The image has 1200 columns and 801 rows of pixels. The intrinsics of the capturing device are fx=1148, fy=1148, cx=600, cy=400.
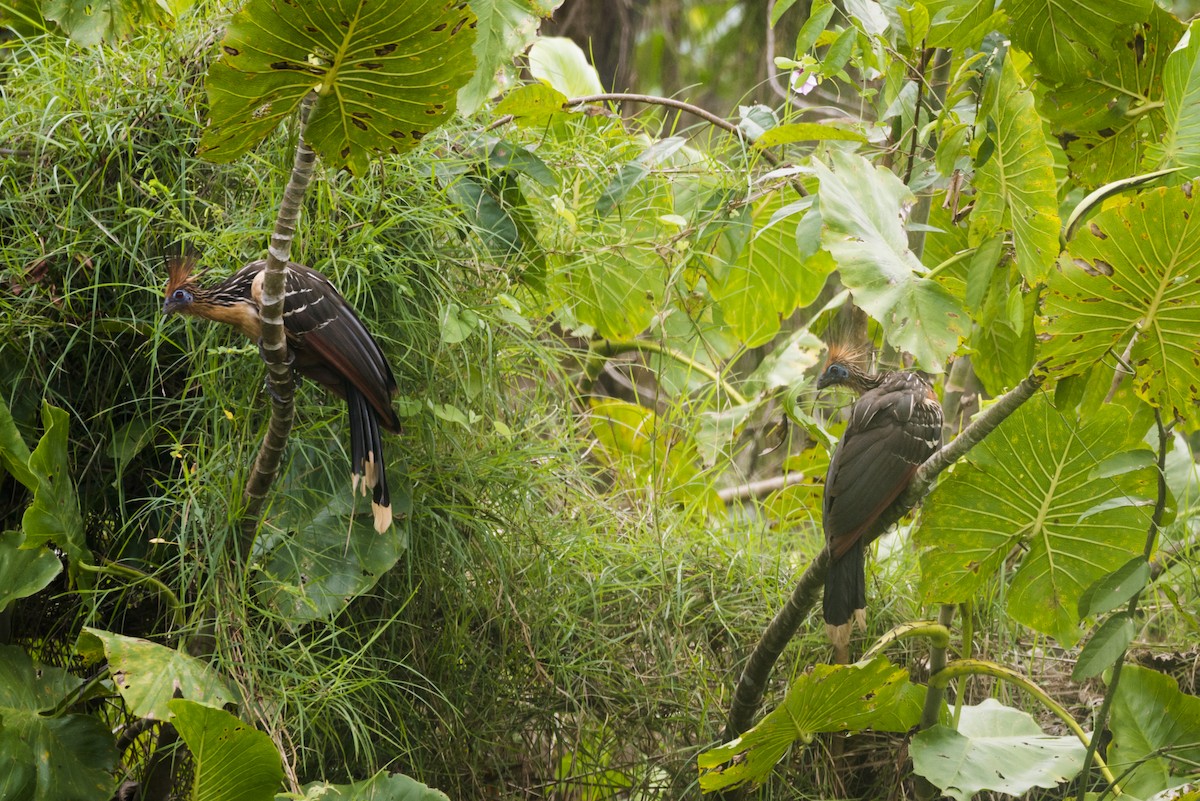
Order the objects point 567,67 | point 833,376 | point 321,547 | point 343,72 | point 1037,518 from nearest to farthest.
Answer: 1. point 343,72
2. point 321,547
3. point 1037,518
4. point 833,376
5. point 567,67

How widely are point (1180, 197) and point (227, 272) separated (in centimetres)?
165

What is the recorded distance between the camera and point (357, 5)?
4.57 feet

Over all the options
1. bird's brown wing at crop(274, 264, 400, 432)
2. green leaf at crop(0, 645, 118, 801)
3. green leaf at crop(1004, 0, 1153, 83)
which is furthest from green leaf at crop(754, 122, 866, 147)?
green leaf at crop(0, 645, 118, 801)

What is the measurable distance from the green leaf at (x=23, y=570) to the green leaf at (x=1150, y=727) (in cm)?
200

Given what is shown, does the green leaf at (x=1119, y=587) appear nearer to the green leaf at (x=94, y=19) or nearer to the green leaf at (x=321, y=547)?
the green leaf at (x=321, y=547)

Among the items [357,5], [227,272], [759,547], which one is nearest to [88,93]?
[227,272]

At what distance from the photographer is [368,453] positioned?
2.01 metres

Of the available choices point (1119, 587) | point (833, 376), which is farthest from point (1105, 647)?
point (833, 376)

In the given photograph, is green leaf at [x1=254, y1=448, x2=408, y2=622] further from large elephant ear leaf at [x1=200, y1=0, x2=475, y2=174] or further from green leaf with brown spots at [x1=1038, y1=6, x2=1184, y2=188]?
green leaf with brown spots at [x1=1038, y1=6, x2=1184, y2=188]

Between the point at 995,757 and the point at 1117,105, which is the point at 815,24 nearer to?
the point at 1117,105

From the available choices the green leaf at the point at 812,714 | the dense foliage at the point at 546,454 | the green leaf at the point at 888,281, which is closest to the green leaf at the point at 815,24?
the dense foliage at the point at 546,454

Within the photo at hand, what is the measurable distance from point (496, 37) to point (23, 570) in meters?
1.33

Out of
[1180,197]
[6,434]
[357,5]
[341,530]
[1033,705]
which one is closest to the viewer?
[357,5]

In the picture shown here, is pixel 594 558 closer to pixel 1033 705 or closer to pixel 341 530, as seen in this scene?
pixel 341 530
